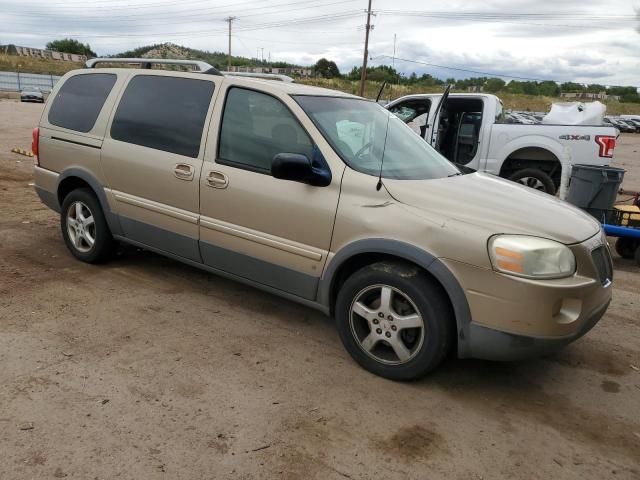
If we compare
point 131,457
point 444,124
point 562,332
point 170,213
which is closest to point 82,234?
point 170,213

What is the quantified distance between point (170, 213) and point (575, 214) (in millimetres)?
3014

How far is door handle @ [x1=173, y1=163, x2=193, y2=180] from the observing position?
4215 mm

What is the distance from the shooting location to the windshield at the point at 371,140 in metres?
3.72

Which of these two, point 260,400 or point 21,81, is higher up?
point 21,81

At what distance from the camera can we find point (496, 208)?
10.9 feet

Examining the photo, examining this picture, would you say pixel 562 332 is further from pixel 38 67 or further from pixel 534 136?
pixel 38 67

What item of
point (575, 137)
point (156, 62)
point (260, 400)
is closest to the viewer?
point (260, 400)

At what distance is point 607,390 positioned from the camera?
3.48 metres

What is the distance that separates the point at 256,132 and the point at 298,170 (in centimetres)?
70

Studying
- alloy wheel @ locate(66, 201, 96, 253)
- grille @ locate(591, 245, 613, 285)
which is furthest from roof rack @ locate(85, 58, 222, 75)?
grille @ locate(591, 245, 613, 285)

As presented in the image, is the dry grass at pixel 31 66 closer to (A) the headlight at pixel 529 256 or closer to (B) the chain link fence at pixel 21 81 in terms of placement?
(B) the chain link fence at pixel 21 81

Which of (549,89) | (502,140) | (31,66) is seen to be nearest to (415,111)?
(502,140)

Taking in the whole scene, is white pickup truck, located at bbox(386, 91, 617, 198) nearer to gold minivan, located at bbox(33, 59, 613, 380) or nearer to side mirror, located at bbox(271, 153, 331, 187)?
gold minivan, located at bbox(33, 59, 613, 380)

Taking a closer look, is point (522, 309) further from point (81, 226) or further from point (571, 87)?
point (571, 87)
